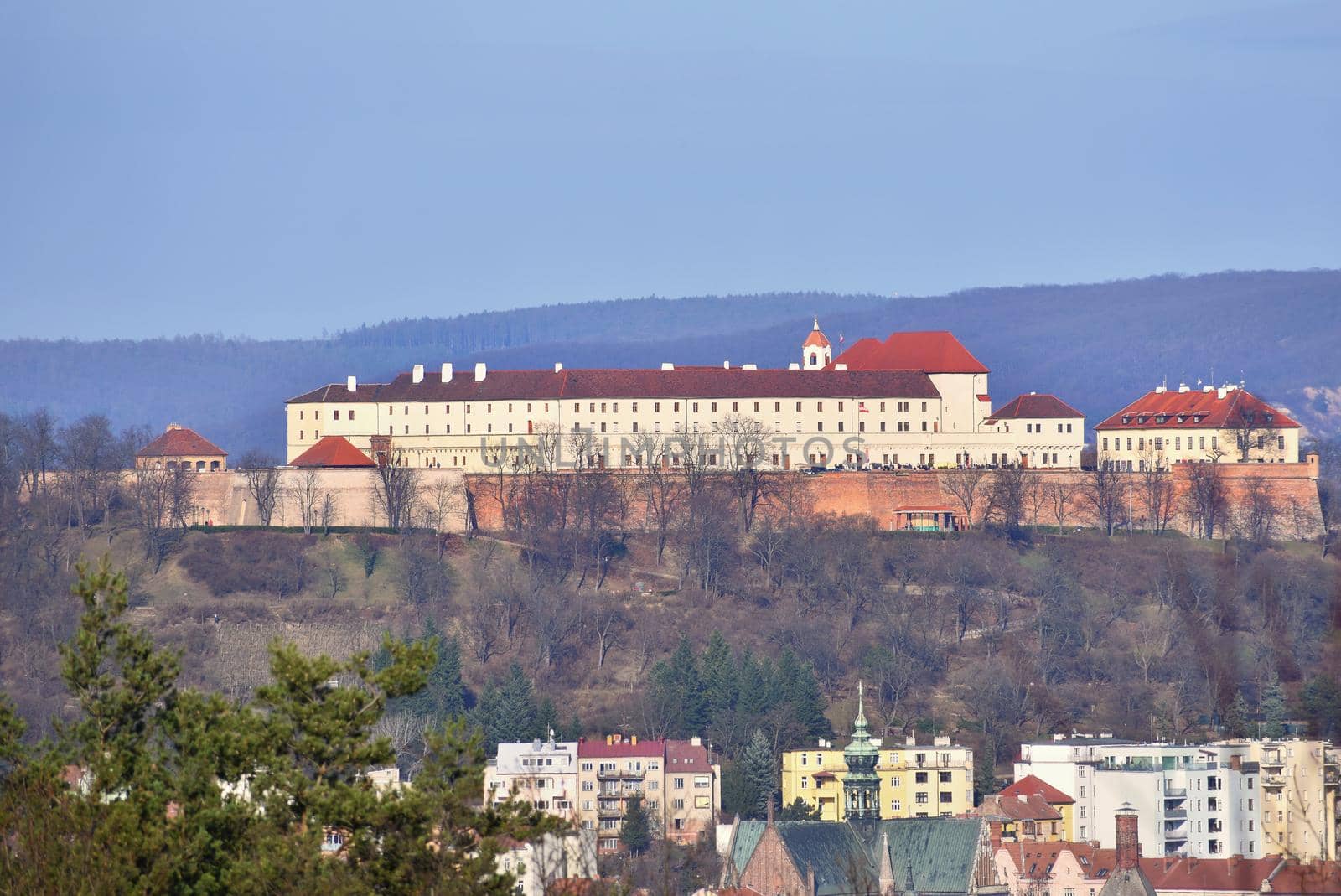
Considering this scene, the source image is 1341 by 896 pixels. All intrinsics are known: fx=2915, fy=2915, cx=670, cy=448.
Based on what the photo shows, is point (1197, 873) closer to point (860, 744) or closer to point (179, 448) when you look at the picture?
point (860, 744)

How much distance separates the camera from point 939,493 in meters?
82.0

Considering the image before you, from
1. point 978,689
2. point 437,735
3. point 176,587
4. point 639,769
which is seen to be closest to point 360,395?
point 176,587

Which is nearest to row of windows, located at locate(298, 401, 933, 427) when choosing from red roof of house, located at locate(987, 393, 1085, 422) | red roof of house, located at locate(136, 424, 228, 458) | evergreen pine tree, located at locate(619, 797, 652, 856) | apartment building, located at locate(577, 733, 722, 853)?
red roof of house, located at locate(987, 393, 1085, 422)

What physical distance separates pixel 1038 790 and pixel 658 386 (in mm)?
32364

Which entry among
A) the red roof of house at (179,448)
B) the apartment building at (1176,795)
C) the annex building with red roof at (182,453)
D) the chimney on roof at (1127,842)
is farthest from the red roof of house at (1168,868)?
the red roof of house at (179,448)

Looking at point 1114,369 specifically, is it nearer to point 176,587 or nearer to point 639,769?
point 176,587

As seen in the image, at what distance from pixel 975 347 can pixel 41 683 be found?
441ft

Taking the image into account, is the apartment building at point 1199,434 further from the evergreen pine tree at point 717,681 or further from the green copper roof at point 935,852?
the green copper roof at point 935,852

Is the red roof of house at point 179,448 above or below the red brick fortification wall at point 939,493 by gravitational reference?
above

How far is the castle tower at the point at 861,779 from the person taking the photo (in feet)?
171

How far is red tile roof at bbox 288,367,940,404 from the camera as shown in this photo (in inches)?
3359

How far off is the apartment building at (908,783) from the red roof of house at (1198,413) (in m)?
27.7

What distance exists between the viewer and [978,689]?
228 feet

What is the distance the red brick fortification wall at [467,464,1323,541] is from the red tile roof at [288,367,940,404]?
3.87m
